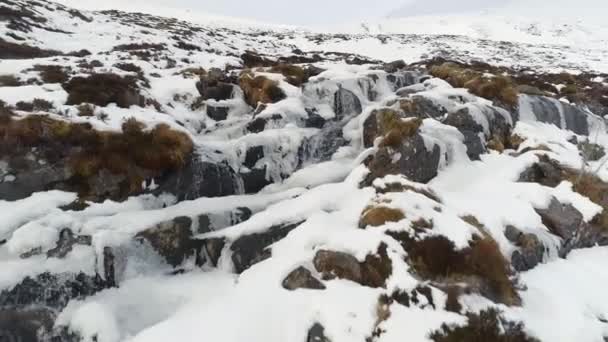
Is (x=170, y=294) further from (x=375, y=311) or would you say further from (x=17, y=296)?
(x=375, y=311)

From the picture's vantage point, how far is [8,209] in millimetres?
9695

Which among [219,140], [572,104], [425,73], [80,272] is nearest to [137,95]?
[219,140]

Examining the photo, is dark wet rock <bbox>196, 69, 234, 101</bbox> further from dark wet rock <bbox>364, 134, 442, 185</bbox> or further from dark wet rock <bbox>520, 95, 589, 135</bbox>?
dark wet rock <bbox>520, 95, 589, 135</bbox>

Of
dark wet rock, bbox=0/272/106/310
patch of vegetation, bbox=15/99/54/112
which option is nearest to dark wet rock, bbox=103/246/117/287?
dark wet rock, bbox=0/272/106/310

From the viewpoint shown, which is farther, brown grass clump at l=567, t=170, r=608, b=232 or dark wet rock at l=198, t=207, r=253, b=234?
brown grass clump at l=567, t=170, r=608, b=232

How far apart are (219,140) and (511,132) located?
13014 millimetres

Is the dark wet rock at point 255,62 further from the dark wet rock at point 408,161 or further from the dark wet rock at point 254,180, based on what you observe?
the dark wet rock at point 408,161

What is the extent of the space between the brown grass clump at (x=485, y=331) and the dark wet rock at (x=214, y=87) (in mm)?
15719

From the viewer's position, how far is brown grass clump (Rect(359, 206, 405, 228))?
9.50m

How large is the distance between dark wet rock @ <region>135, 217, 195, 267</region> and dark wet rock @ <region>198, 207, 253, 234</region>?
438 millimetres

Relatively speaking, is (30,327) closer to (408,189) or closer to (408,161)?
(408,189)

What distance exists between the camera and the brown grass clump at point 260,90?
63.2 feet

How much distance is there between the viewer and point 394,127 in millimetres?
14539

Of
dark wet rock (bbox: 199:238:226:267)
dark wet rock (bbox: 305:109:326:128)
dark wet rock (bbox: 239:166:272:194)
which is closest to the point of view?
dark wet rock (bbox: 199:238:226:267)
